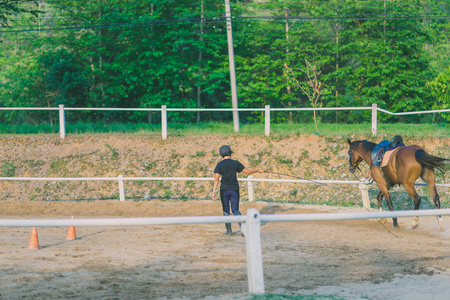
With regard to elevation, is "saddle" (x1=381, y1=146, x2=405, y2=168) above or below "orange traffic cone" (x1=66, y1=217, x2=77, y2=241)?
above

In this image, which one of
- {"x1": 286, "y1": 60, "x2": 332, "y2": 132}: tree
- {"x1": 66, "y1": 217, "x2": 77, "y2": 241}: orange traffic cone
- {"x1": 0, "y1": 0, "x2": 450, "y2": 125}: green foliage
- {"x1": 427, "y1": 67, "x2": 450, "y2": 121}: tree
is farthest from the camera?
{"x1": 0, "y1": 0, "x2": 450, "y2": 125}: green foliage

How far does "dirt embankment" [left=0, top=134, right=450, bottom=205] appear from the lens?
764 inches

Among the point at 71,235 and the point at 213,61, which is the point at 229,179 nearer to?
the point at 71,235

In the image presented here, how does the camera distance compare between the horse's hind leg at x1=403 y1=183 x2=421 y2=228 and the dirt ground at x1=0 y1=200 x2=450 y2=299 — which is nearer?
the dirt ground at x1=0 y1=200 x2=450 y2=299

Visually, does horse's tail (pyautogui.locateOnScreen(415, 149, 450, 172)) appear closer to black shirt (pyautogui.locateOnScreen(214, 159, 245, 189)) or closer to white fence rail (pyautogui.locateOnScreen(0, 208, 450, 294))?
black shirt (pyautogui.locateOnScreen(214, 159, 245, 189))

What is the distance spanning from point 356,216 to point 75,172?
1656cm

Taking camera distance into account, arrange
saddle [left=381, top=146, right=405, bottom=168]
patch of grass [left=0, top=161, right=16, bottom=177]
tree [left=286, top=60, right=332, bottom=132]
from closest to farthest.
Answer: saddle [left=381, top=146, right=405, bottom=168], patch of grass [left=0, top=161, right=16, bottom=177], tree [left=286, top=60, right=332, bottom=132]

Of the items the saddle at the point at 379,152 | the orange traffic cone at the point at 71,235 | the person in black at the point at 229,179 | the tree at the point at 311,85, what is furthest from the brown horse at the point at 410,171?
the tree at the point at 311,85

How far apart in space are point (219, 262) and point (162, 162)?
1324 cm

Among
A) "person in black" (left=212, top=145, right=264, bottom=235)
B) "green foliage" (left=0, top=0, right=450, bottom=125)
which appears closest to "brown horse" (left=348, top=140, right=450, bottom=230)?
"person in black" (left=212, top=145, right=264, bottom=235)

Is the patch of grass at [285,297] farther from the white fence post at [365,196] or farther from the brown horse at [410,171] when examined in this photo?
the white fence post at [365,196]

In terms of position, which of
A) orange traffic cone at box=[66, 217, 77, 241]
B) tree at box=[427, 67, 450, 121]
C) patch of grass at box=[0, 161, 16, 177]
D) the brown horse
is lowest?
orange traffic cone at box=[66, 217, 77, 241]

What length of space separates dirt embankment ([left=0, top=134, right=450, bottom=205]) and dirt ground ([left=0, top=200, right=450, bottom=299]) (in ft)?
23.4

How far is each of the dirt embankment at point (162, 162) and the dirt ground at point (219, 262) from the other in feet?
23.4
